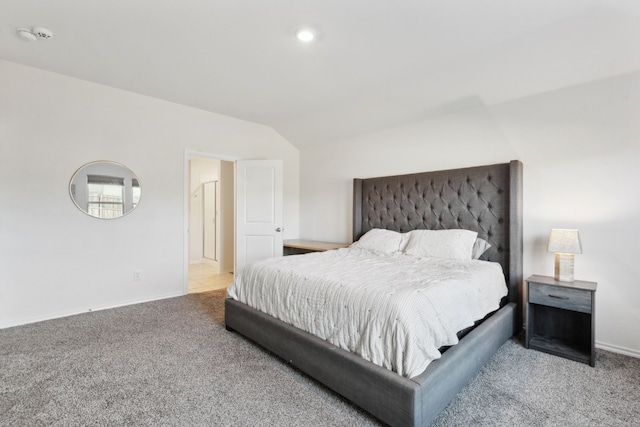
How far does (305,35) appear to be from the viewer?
2371mm

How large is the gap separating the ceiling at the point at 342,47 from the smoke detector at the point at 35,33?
0.19 ft

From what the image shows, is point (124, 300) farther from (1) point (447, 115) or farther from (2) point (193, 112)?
(1) point (447, 115)

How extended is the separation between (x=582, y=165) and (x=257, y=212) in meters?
3.87

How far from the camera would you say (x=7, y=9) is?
7.13 ft

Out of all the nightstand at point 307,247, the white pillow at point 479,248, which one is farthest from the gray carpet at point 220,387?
the nightstand at point 307,247

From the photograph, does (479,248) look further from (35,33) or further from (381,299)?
(35,33)

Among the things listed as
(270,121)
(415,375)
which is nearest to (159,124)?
(270,121)

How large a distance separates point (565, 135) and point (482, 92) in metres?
0.82

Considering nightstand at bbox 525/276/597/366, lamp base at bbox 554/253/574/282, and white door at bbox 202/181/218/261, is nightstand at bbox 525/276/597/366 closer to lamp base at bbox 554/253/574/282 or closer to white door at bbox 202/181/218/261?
lamp base at bbox 554/253/574/282

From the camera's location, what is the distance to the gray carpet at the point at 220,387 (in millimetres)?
1688

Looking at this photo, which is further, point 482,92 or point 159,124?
point 159,124

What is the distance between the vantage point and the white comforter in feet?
5.27

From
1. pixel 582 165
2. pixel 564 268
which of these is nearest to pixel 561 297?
pixel 564 268

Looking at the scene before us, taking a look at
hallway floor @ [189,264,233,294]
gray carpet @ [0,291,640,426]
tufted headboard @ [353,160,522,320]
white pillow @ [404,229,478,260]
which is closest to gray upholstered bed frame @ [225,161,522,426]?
tufted headboard @ [353,160,522,320]
